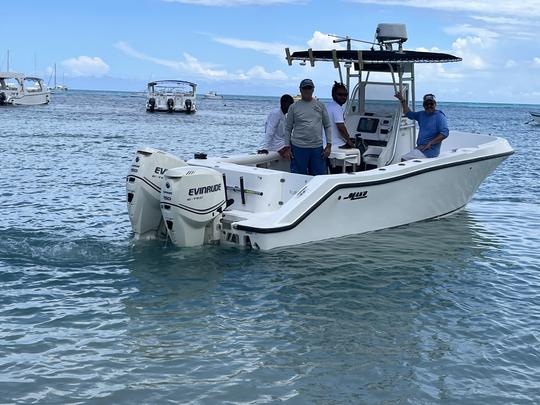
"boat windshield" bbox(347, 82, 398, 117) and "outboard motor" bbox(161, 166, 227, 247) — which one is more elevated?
"boat windshield" bbox(347, 82, 398, 117)

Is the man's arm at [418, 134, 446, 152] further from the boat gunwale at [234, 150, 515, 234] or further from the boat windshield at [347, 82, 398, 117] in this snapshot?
the boat windshield at [347, 82, 398, 117]

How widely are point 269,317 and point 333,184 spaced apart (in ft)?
8.02

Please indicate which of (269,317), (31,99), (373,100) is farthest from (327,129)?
(31,99)

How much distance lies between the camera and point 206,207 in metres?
7.84

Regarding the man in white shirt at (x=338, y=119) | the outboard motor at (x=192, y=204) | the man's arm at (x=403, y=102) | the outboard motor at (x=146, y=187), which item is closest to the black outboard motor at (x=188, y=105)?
the man's arm at (x=403, y=102)

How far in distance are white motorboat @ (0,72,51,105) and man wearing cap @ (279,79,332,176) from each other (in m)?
56.3

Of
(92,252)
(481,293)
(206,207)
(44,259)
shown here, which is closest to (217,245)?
(206,207)

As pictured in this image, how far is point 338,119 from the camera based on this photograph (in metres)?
9.45

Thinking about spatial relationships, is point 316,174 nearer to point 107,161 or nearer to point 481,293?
point 481,293

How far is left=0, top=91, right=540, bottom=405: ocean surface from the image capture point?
4.84 meters

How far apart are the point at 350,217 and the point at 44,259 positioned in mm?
3680

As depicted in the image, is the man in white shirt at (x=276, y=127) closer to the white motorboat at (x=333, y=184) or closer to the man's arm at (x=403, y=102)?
the white motorboat at (x=333, y=184)

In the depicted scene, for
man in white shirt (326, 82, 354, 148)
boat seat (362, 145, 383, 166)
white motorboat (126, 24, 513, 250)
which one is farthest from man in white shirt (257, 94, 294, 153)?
boat seat (362, 145, 383, 166)

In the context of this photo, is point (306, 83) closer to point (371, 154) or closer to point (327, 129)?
point (327, 129)
